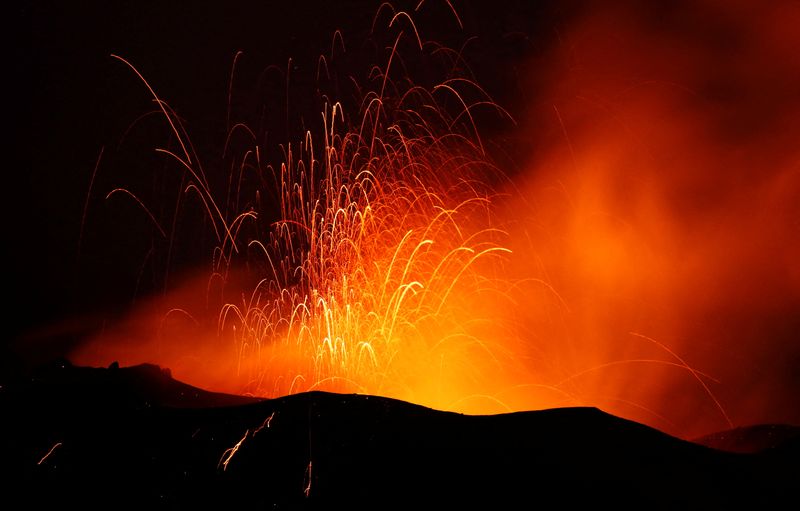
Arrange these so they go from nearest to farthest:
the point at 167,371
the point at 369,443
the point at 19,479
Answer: the point at 369,443
the point at 19,479
the point at 167,371

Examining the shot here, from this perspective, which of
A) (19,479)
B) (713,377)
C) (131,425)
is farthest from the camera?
(713,377)

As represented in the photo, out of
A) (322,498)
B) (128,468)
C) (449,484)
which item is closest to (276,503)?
(322,498)

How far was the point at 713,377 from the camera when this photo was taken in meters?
32.1

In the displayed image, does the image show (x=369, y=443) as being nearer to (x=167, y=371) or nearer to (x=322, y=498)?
(x=322, y=498)

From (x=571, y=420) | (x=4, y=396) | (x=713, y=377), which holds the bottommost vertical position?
(x=713, y=377)

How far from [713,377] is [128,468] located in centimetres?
2689

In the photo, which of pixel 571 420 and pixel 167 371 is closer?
pixel 571 420

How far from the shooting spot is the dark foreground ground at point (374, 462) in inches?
450

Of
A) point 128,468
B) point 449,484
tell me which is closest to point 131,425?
point 128,468

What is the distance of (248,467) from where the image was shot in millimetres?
12633

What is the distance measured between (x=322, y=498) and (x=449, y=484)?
2.07 metres

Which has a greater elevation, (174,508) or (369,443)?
(369,443)

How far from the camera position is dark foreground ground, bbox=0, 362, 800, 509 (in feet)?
37.5

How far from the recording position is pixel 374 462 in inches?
471
